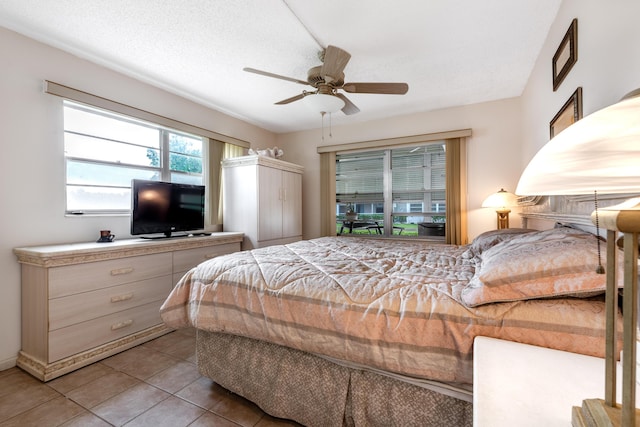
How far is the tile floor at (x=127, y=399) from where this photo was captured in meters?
1.60

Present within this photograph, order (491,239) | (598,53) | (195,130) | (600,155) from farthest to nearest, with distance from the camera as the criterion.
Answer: (195,130)
(491,239)
(598,53)
(600,155)

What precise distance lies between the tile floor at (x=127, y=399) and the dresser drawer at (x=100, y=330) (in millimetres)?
170

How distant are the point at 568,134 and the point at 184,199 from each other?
3.37 meters

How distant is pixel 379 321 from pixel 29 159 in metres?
2.96

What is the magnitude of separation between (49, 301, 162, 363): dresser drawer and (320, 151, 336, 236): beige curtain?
8.83 feet

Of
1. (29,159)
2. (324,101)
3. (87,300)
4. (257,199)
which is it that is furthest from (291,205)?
(29,159)

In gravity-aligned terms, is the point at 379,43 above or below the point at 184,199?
above

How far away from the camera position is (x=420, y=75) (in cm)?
297

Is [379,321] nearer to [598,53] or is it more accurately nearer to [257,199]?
[598,53]

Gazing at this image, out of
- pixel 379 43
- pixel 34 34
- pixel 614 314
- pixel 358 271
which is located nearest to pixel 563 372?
pixel 614 314

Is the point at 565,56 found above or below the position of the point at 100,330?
above

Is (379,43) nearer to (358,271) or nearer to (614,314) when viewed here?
(358,271)

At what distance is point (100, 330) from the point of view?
228cm

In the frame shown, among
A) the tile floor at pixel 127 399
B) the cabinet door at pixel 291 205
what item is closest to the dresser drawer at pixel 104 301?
the tile floor at pixel 127 399
